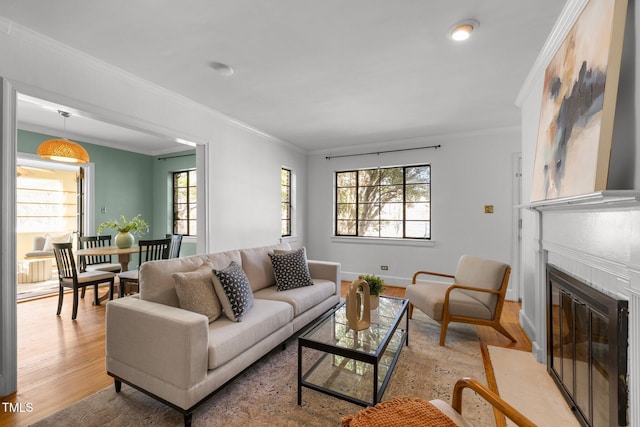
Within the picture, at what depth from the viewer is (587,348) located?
1605 mm

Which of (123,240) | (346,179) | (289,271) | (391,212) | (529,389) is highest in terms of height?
(346,179)

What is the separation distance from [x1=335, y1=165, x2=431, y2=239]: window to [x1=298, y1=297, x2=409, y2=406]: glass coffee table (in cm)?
252

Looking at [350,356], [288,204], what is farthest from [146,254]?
[350,356]

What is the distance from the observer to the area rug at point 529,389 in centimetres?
175

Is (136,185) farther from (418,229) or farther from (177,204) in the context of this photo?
(418,229)

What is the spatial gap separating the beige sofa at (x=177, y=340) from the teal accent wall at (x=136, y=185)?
12.0ft

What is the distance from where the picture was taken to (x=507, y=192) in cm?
409

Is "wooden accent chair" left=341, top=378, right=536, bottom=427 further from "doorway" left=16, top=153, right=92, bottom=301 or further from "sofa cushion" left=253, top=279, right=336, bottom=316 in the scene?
"doorway" left=16, top=153, right=92, bottom=301

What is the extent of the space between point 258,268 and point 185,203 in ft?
11.4

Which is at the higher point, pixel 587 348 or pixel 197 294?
pixel 197 294

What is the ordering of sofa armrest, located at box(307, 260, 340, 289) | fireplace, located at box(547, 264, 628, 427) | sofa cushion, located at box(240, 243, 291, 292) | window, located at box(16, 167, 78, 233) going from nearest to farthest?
1. fireplace, located at box(547, 264, 628, 427)
2. sofa cushion, located at box(240, 243, 291, 292)
3. sofa armrest, located at box(307, 260, 340, 289)
4. window, located at box(16, 167, 78, 233)

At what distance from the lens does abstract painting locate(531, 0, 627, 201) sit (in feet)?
4.22

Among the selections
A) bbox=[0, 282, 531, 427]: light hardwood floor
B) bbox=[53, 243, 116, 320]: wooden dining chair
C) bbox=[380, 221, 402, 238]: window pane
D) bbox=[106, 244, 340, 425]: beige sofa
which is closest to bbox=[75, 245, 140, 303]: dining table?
bbox=[53, 243, 116, 320]: wooden dining chair

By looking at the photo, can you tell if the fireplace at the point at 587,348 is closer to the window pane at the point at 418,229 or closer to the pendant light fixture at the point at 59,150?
the window pane at the point at 418,229
